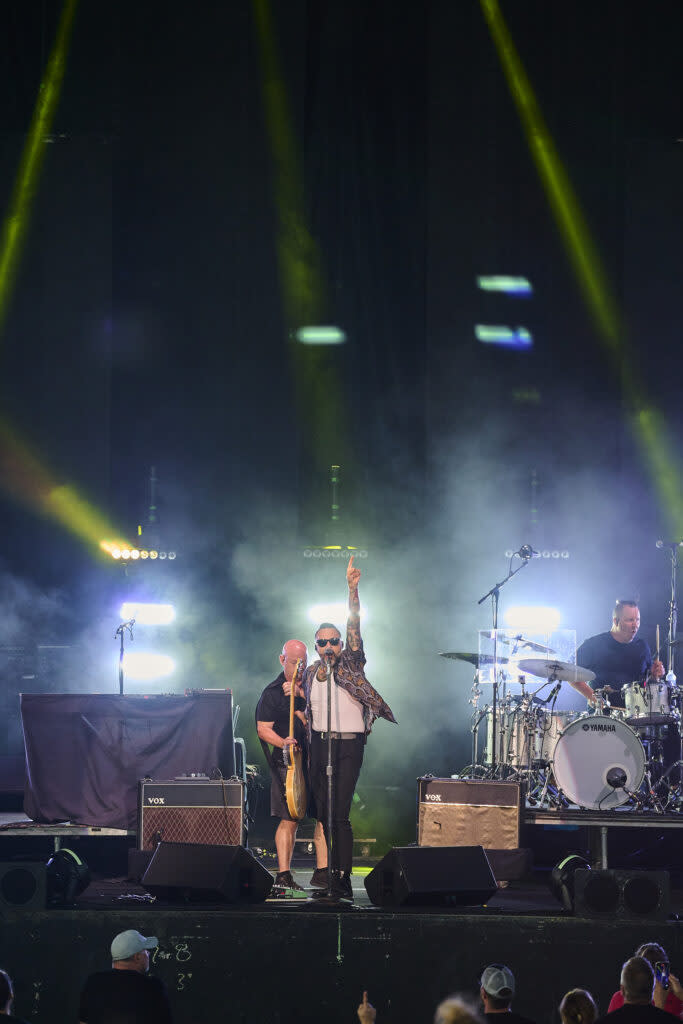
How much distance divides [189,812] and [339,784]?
3.64 feet

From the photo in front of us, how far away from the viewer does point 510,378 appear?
13000 mm

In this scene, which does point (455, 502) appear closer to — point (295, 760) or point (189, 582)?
point (189, 582)

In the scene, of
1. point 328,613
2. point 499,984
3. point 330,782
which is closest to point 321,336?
point 328,613

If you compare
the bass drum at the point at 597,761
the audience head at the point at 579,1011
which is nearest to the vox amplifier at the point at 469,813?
the bass drum at the point at 597,761

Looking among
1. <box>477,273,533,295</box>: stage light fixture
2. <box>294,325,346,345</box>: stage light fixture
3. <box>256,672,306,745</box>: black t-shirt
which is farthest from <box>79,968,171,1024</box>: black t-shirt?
<box>477,273,533,295</box>: stage light fixture

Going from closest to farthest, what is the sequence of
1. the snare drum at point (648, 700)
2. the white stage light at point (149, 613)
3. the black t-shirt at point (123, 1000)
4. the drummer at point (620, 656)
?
the black t-shirt at point (123, 1000), the snare drum at point (648, 700), the drummer at point (620, 656), the white stage light at point (149, 613)

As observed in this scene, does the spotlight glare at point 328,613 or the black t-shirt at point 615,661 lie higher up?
the spotlight glare at point 328,613

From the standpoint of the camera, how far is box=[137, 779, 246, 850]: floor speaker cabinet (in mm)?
8523

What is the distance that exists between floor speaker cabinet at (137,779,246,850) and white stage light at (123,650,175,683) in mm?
3616

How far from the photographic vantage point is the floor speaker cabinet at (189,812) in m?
8.52

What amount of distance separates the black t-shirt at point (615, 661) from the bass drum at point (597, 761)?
935 millimetres

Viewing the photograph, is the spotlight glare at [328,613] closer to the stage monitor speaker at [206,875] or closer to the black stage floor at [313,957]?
the stage monitor speaker at [206,875]

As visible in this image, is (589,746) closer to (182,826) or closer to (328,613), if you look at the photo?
(182,826)

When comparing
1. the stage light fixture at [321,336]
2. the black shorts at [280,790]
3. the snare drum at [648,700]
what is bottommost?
the black shorts at [280,790]
